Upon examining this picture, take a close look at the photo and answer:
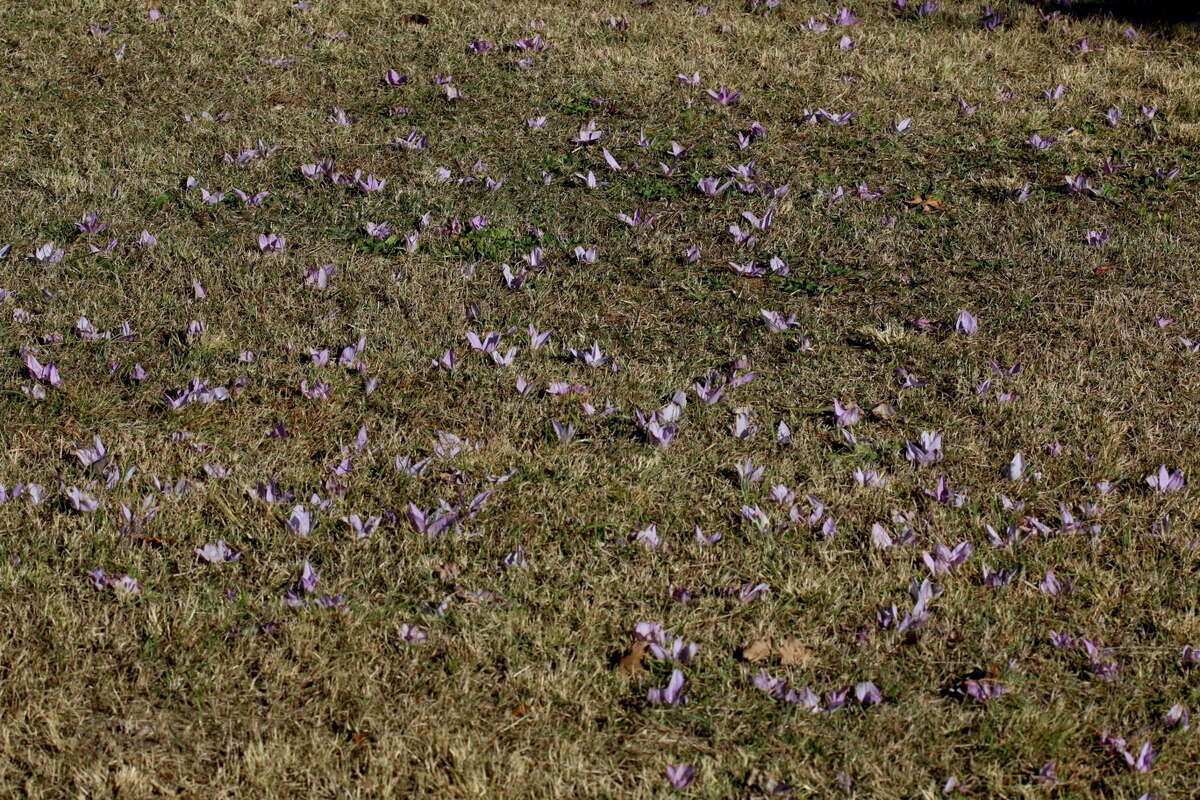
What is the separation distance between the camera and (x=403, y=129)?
7.13 meters

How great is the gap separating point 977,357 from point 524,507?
2.09 metres

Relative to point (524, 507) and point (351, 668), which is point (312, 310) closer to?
point (524, 507)

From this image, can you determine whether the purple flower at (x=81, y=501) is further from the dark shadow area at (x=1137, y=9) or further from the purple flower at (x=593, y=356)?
the dark shadow area at (x=1137, y=9)

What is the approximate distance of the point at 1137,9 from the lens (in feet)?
29.0

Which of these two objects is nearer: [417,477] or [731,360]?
[417,477]

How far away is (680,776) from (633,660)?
0.43 m

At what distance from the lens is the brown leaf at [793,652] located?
3.33 metres

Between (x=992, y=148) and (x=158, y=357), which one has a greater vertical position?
(x=992, y=148)

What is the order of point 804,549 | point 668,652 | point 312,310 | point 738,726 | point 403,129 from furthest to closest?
point 403,129
point 312,310
point 804,549
point 668,652
point 738,726

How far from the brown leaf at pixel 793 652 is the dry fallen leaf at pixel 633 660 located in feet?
1.24

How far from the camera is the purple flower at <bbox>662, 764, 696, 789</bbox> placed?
2951 millimetres

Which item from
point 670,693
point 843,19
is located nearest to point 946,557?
point 670,693

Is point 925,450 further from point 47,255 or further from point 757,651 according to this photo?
point 47,255

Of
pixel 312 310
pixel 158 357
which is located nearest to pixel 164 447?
pixel 158 357
